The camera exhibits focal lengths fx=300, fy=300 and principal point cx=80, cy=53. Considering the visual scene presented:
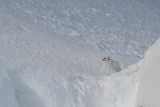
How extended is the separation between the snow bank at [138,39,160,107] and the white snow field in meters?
0.01

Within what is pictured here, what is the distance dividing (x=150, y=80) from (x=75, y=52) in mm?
2740

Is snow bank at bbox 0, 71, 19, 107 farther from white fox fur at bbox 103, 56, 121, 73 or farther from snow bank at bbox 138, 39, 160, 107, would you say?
white fox fur at bbox 103, 56, 121, 73

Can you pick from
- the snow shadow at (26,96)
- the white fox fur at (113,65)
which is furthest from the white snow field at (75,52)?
the white fox fur at (113,65)

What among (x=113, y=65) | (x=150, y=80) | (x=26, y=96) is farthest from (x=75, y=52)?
(x=150, y=80)

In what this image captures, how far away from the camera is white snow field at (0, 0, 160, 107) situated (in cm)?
431

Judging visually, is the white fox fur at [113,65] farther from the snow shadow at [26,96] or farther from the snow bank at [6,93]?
the snow bank at [6,93]

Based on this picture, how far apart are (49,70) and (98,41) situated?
9.60 feet

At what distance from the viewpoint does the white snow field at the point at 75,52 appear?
4.31 meters

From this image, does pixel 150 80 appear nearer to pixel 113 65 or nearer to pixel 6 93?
pixel 113 65

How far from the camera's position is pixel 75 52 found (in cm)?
646

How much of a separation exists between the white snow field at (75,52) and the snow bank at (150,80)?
1 centimetres

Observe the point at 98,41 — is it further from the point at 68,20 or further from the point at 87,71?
the point at 87,71

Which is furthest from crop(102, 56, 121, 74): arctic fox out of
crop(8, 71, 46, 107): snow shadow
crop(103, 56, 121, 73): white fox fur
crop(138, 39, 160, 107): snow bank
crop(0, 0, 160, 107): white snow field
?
crop(8, 71, 46, 107): snow shadow

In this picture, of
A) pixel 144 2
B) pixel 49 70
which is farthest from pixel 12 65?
pixel 144 2
